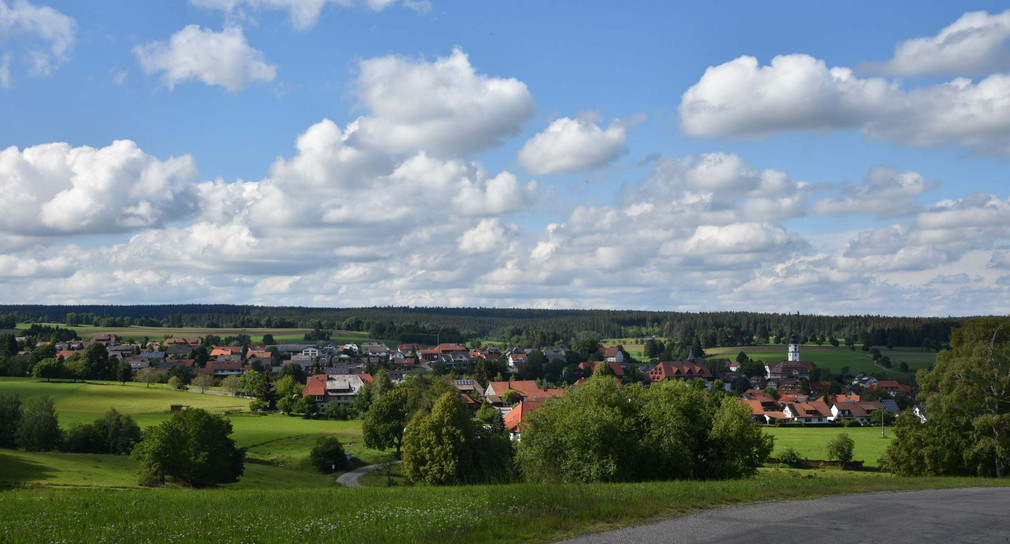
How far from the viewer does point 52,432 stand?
213 feet

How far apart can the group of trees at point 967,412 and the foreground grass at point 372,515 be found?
2456 centimetres

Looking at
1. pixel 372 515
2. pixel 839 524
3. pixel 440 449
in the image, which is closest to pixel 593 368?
pixel 440 449

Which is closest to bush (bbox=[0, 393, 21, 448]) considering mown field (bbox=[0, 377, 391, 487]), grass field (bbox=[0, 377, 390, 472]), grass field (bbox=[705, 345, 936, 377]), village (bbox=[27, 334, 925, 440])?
grass field (bbox=[0, 377, 390, 472])

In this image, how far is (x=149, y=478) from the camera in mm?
49625

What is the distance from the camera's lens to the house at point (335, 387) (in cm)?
11531

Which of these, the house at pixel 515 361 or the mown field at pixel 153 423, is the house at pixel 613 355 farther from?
the mown field at pixel 153 423

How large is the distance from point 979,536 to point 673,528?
623 centimetres

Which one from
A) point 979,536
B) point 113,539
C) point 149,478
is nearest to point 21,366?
→ point 149,478

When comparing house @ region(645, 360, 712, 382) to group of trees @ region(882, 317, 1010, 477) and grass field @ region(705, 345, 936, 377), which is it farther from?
group of trees @ region(882, 317, 1010, 477)

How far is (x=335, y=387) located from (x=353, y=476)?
6807 cm

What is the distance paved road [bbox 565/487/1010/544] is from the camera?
14.8 meters

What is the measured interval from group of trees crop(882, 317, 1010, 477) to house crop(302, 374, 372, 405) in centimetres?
8492

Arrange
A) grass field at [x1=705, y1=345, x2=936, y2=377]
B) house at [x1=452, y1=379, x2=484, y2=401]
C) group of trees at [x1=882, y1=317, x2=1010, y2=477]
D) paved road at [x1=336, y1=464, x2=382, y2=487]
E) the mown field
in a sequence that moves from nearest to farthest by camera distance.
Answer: group of trees at [x1=882, y1=317, x2=1010, y2=477] → the mown field → paved road at [x1=336, y1=464, x2=382, y2=487] → house at [x1=452, y1=379, x2=484, y2=401] → grass field at [x1=705, y1=345, x2=936, y2=377]

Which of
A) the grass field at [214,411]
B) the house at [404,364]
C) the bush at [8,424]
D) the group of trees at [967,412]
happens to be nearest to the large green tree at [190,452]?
the grass field at [214,411]
